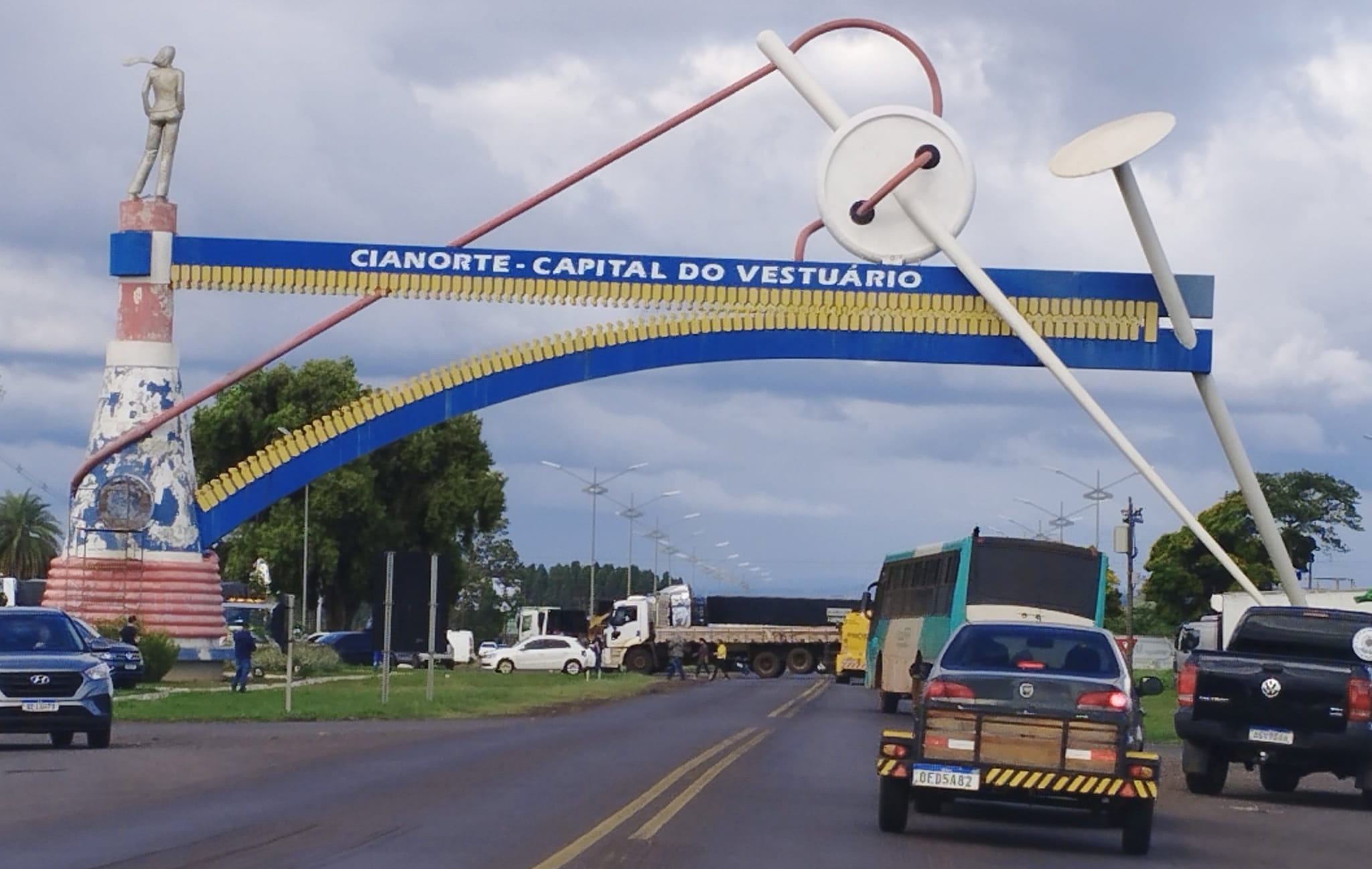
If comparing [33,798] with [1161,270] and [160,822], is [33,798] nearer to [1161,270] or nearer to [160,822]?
[160,822]

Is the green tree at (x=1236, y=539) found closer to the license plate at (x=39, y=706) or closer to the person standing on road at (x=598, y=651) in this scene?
the person standing on road at (x=598, y=651)

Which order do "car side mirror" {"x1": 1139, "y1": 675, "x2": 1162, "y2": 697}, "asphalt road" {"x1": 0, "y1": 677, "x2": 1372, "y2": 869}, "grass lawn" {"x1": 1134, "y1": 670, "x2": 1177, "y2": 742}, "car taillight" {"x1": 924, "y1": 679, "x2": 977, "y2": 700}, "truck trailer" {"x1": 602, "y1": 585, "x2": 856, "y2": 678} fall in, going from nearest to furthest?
"asphalt road" {"x1": 0, "y1": 677, "x2": 1372, "y2": 869} → "car taillight" {"x1": 924, "y1": 679, "x2": 977, "y2": 700} → "car side mirror" {"x1": 1139, "y1": 675, "x2": 1162, "y2": 697} → "grass lawn" {"x1": 1134, "y1": 670, "x2": 1177, "y2": 742} → "truck trailer" {"x1": 602, "y1": 585, "x2": 856, "y2": 678}

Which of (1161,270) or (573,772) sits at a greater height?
(1161,270)

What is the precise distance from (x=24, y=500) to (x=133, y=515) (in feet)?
261

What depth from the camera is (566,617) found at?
104 meters

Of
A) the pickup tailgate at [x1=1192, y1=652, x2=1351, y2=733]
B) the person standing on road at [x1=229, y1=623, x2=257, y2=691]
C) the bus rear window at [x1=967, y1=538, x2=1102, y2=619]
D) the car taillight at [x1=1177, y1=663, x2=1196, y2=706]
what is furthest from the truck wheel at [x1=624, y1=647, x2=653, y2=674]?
the pickup tailgate at [x1=1192, y1=652, x2=1351, y2=733]

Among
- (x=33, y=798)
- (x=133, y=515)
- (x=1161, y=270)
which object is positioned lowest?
(x=33, y=798)

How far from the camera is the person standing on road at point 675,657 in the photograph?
78688mm

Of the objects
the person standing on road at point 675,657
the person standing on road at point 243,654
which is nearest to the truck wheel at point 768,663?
the person standing on road at point 675,657

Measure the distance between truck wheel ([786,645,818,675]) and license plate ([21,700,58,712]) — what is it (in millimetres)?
57343

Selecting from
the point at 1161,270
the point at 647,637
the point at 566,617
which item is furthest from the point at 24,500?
the point at 1161,270

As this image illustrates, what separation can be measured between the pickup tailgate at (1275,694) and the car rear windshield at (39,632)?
47.5 ft

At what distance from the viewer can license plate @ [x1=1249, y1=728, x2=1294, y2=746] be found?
23156mm

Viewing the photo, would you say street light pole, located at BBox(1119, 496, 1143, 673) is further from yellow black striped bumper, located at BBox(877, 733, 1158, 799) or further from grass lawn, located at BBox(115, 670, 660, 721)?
yellow black striped bumper, located at BBox(877, 733, 1158, 799)
